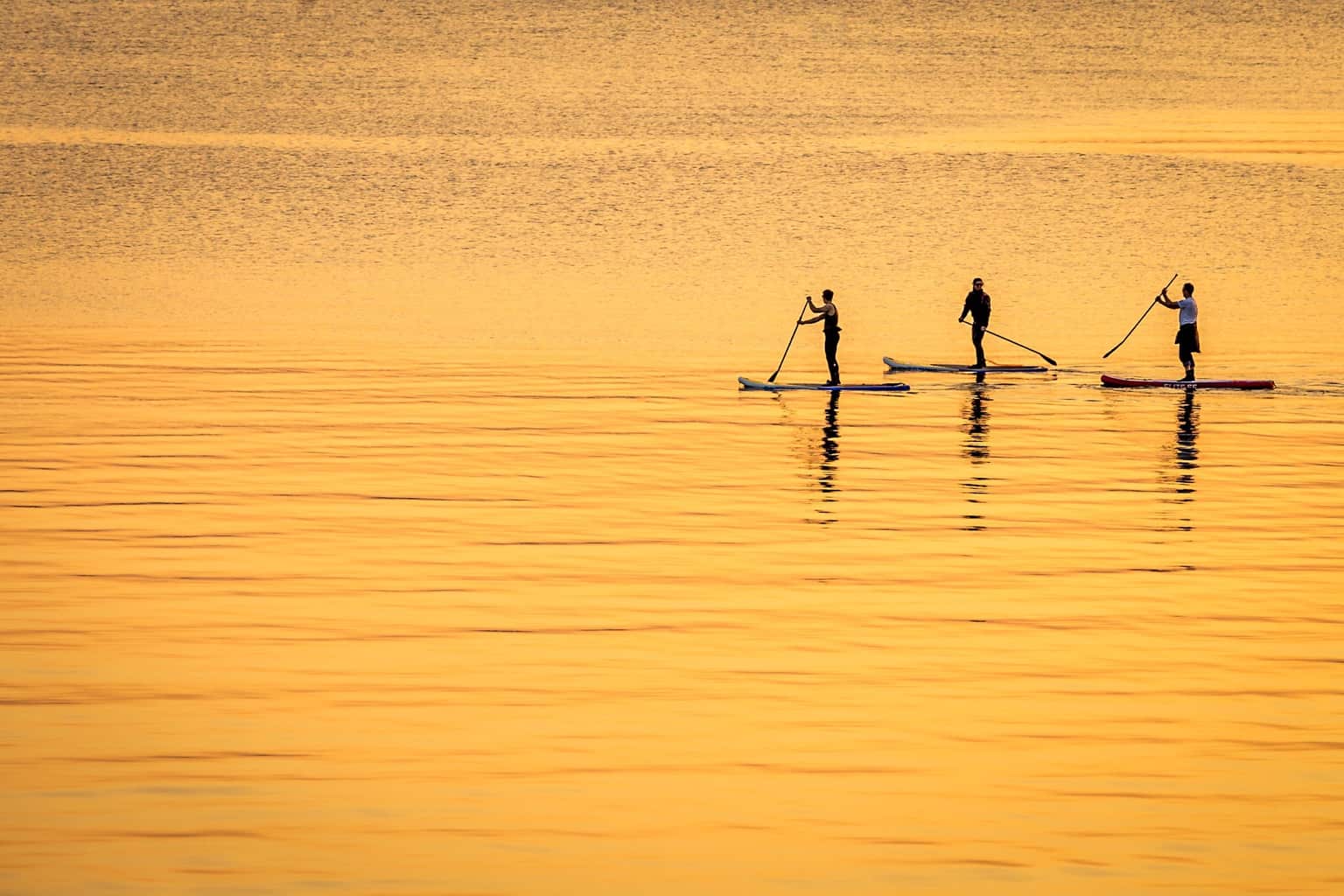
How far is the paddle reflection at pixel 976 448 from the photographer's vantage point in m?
22.3

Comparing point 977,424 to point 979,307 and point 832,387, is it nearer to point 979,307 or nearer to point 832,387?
point 832,387

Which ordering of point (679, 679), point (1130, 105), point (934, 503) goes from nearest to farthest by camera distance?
point (679, 679)
point (934, 503)
point (1130, 105)

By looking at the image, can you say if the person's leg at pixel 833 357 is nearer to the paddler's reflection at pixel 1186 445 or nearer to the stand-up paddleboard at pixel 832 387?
the stand-up paddleboard at pixel 832 387

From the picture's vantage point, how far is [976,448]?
95.9ft

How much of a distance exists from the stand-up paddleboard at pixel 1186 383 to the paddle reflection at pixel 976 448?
246cm

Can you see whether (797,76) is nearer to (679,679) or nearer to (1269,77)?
(1269,77)

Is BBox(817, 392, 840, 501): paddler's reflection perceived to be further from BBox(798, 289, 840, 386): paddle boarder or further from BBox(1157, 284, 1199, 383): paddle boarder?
BBox(1157, 284, 1199, 383): paddle boarder

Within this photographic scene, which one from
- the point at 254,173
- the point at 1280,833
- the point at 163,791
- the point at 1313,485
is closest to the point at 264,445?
the point at 1313,485

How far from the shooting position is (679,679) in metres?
14.2

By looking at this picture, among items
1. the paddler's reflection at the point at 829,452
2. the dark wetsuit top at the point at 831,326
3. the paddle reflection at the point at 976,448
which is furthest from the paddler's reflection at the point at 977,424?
the dark wetsuit top at the point at 831,326

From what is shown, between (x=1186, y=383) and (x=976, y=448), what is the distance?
35.7 ft

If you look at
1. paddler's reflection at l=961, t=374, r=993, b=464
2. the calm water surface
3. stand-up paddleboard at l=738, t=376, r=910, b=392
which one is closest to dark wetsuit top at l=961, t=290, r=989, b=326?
paddler's reflection at l=961, t=374, r=993, b=464

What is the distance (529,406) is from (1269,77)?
414ft

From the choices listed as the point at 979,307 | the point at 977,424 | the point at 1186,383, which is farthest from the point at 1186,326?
the point at 977,424
